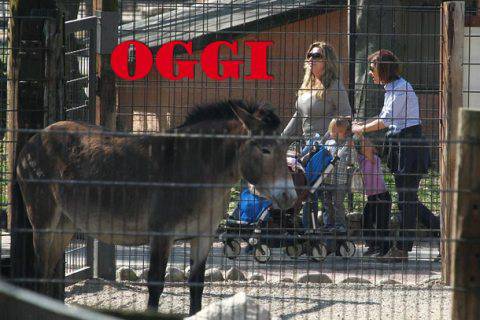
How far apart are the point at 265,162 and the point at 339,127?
203cm

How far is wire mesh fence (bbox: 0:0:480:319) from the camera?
25.6 ft

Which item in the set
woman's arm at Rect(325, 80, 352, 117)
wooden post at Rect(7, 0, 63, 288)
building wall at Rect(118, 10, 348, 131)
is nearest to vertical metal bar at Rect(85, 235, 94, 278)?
building wall at Rect(118, 10, 348, 131)

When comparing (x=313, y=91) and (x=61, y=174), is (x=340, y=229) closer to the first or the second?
(x=313, y=91)

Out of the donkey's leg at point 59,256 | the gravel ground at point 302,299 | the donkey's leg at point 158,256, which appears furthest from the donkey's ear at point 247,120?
the donkey's leg at point 59,256


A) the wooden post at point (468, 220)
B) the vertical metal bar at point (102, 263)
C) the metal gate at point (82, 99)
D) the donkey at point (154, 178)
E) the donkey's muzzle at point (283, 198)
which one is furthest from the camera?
the vertical metal bar at point (102, 263)

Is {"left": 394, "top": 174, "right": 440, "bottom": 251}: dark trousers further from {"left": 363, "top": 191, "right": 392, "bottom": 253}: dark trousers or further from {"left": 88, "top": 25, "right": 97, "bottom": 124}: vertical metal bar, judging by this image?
{"left": 88, "top": 25, "right": 97, "bottom": 124}: vertical metal bar

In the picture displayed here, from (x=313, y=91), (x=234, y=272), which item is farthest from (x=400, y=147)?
(x=234, y=272)

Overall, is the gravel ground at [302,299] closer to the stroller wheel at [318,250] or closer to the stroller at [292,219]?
the stroller at [292,219]

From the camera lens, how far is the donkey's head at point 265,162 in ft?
25.7

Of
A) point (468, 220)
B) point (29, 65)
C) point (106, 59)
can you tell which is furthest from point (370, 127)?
point (468, 220)

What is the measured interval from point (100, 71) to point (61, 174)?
1.73m

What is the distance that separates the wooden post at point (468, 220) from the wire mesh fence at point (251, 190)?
113 centimetres

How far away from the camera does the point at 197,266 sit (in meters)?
8.10

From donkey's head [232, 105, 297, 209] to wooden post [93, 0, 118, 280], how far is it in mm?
1866
